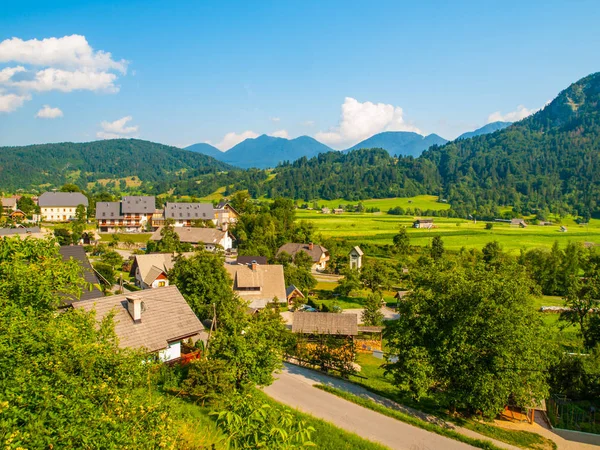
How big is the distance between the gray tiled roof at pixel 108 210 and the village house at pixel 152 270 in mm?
45445

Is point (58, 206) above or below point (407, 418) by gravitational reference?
above

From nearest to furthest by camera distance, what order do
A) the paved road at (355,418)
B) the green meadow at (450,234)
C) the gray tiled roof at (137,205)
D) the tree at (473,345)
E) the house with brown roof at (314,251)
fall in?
the paved road at (355,418) < the tree at (473,345) < the house with brown roof at (314,251) < the green meadow at (450,234) < the gray tiled roof at (137,205)

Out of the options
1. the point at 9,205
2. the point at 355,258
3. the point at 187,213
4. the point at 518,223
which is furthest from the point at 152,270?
the point at 518,223

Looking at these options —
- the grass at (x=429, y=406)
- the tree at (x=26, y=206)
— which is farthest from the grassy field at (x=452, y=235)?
the tree at (x=26, y=206)

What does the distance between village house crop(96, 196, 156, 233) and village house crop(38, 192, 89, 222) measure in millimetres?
14021

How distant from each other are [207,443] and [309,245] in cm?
5353

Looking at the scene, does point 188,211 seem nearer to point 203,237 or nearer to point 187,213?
point 187,213

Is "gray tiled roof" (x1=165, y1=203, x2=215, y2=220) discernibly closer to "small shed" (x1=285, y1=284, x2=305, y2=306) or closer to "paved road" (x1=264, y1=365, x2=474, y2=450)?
"small shed" (x1=285, y1=284, x2=305, y2=306)

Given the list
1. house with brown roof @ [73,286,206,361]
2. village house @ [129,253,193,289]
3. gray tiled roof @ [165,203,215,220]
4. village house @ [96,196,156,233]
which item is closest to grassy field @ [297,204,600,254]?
gray tiled roof @ [165,203,215,220]

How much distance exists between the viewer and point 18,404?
659 centimetres

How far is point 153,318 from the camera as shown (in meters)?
20.3

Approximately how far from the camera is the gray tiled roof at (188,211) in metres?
89.1

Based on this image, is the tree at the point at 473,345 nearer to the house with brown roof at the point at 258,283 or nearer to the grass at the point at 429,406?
the grass at the point at 429,406

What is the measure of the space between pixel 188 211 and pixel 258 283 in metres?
55.7
